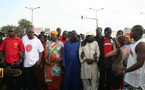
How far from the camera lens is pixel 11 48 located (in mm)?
4254

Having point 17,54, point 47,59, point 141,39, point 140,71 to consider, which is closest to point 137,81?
point 140,71

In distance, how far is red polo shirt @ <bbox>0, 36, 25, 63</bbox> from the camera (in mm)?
4234

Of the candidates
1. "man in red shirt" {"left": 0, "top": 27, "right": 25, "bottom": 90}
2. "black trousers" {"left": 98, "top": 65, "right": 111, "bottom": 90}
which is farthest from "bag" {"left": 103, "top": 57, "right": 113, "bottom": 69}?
"man in red shirt" {"left": 0, "top": 27, "right": 25, "bottom": 90}

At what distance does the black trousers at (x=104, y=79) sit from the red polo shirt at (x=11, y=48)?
9.25 feet

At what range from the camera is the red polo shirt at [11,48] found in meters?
4.23

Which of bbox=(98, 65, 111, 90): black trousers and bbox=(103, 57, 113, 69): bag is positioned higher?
bbox=(103, 57, 113, 69): bag

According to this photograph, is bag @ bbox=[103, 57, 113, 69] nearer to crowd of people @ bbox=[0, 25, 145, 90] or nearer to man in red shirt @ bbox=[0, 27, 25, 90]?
crowd of people @ bbox=[0, 25, 145, 90]

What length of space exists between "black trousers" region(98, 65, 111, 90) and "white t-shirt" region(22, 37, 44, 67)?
7.44 ft

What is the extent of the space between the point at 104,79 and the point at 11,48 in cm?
323

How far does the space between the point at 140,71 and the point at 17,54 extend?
3.52m

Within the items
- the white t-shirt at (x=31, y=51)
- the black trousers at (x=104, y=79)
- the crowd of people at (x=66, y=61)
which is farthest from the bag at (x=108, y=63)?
the white t-shirt at (x=31, y=51)

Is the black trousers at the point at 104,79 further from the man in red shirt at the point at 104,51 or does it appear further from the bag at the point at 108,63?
the bag at the point at 108,63

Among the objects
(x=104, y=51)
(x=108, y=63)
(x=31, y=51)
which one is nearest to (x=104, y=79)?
(x=108, y=63)

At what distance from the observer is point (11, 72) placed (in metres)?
2.57
